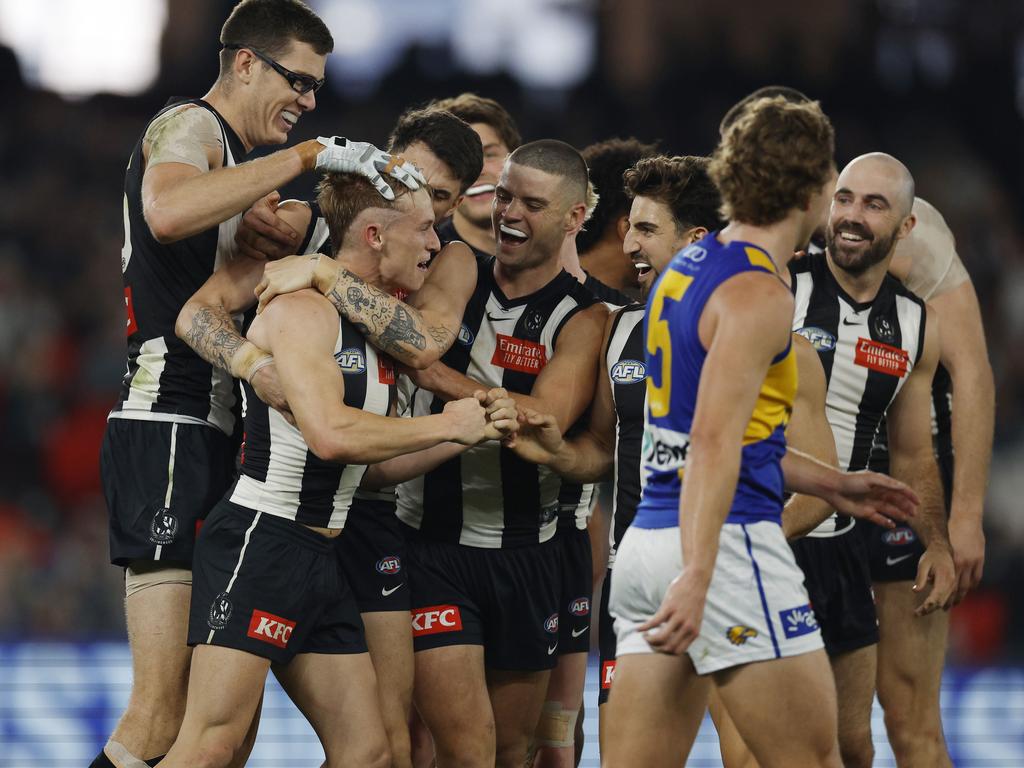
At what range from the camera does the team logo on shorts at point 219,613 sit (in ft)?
14.3

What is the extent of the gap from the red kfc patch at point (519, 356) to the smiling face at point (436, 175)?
1.81 feet

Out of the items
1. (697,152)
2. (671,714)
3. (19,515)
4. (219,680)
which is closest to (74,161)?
(19,515)

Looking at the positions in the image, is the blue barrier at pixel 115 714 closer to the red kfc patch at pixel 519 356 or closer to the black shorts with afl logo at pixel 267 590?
the red kfc patch at pixel 519 356

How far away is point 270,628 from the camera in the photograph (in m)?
4.39

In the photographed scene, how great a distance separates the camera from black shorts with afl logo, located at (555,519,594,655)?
556 centimetres

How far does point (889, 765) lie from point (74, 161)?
31.7 feet

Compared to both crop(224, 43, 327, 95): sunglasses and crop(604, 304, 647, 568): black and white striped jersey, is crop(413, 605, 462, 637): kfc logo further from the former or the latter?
crop(224, 43, 327, 95): sunglasses

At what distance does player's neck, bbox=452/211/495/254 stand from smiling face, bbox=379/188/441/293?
255cm

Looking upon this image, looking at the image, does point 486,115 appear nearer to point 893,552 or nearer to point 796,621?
point 893,552

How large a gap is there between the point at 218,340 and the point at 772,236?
1.87m

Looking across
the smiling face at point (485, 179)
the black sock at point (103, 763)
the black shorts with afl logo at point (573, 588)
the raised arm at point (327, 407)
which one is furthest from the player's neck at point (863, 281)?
the black sock at point (103, 763)

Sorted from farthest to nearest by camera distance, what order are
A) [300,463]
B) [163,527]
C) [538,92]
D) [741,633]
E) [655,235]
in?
[538,92]
[655,235]
[163,527]
[300,463]
[741,633]

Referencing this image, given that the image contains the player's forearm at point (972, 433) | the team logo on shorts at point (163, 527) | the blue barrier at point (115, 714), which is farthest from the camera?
the blue barrier at point (115, 714)

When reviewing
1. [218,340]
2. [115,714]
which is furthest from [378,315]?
[115,714]
